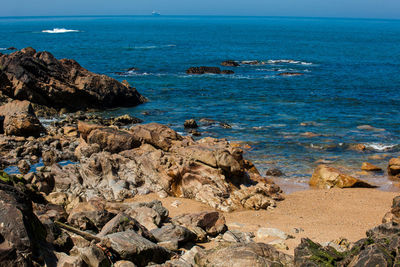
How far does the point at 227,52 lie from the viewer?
87.7 m

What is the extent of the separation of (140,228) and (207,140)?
1085 cm

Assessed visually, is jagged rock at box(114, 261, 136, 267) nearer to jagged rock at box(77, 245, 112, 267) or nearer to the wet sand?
Result: jagged rock at box(77, 245, 112, 267)

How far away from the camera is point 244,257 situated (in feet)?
32.5

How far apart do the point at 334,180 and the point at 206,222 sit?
365 inches

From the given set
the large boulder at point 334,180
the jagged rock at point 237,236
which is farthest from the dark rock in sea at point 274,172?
the jagged rock at point 237,236

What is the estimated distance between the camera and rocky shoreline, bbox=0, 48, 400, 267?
928 centimetres

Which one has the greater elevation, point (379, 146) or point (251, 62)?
point (251, 62)

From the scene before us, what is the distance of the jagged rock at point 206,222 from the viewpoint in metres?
14.0

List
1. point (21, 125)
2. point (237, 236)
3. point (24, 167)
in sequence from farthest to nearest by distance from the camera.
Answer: point (21, 125), point (24, 167), point (237, 236)

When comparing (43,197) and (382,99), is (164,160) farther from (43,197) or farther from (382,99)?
(382,99)

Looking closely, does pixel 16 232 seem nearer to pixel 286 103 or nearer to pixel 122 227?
pixel 122 227

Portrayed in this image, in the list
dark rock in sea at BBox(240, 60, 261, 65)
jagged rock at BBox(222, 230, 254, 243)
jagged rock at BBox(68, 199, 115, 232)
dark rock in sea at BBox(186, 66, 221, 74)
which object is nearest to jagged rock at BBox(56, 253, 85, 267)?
jagged rock at BBox(68, 199, 115, 232)

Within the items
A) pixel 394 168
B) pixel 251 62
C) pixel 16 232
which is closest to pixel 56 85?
pixel 394 168

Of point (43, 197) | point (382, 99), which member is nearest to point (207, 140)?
point (43, 197)
